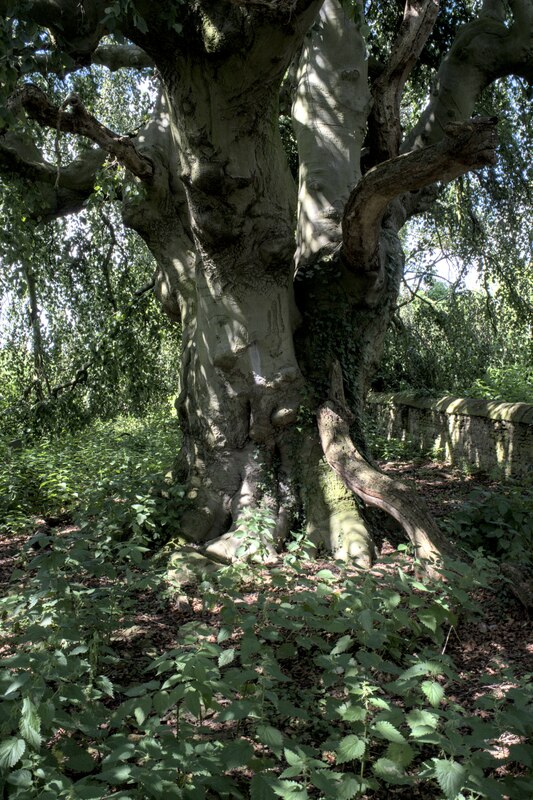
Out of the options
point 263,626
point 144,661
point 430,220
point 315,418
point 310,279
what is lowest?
point 144,661

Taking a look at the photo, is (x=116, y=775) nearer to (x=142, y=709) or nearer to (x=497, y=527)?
(x=142, y=709)

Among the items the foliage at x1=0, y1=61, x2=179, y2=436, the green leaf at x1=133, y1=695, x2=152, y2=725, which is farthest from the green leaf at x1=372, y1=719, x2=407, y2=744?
the foliage at x1=0, y1=61, x2=179, y2=436

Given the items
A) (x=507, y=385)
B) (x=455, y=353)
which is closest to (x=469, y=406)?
(x=507, y=385)

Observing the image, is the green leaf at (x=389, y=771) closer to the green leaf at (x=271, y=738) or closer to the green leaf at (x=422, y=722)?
the green leaf at (x=422, y=722)

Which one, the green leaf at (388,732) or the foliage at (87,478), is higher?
the foliage at (87,478)

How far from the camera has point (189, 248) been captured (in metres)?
5.70

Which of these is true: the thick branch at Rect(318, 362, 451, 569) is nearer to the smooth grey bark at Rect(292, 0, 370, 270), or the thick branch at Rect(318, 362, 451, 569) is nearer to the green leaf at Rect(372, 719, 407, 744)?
the smooth grey bark at Rect(292, 0, 370, 270)

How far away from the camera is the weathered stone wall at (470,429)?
22.3 feet

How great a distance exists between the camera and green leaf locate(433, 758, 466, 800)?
169 centimetres

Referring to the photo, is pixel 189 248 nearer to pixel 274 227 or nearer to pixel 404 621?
pixel 274 227

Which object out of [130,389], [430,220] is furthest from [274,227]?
[430,220]

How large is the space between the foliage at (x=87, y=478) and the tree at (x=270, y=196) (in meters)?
0.46

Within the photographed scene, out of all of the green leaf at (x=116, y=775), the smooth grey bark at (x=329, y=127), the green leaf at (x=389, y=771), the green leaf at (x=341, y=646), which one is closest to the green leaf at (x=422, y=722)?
the green leaf at (x=389, y=771)

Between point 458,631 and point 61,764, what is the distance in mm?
2147
